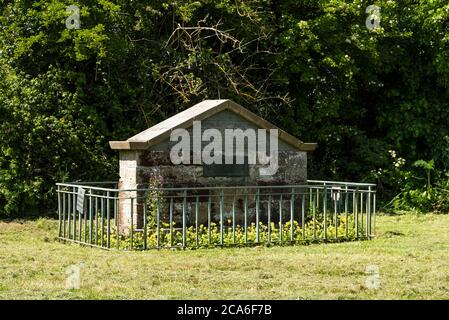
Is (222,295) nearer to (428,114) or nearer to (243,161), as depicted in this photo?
(243,161)

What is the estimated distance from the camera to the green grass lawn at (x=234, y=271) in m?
8.28

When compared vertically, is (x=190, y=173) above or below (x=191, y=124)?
below

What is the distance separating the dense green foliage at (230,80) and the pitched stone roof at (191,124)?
3.69 m

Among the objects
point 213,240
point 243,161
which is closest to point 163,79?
point 243,161

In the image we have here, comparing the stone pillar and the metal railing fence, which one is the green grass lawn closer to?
the metal railing fence

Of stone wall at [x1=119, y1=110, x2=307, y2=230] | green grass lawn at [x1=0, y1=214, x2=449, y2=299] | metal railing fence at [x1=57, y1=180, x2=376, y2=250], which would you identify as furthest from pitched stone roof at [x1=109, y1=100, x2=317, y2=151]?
green grass lawn at [x1=0, y1=214, x2=449, y2=299]

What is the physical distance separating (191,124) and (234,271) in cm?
380

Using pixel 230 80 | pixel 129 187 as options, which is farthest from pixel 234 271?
pixel 230 80

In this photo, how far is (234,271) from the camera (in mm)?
9758

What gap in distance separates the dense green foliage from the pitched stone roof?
369 centimetres

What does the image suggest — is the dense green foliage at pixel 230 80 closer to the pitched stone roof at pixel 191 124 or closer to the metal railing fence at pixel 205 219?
the pitched stone roof at pixel 191 124

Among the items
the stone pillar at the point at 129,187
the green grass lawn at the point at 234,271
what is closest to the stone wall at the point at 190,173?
the stone pillar at the point at 129,187

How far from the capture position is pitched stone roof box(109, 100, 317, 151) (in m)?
12.9

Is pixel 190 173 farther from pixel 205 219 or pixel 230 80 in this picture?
pixel 230 80
